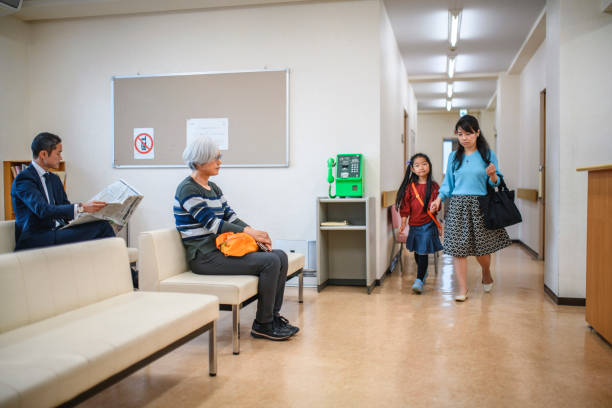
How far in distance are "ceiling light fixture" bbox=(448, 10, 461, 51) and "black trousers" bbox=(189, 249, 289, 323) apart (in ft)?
12.5

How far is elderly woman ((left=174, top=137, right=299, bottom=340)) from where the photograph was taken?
133 inches

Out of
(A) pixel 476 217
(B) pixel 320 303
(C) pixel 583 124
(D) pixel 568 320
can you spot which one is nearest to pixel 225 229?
→ (B) pixel 320 303

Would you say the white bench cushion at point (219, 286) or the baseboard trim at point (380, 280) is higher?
the white bench cushion at point (219, 286)

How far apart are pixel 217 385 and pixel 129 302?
63 cm

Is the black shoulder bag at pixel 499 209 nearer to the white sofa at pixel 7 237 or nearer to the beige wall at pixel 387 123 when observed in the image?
the beige wall at pixel 387 123

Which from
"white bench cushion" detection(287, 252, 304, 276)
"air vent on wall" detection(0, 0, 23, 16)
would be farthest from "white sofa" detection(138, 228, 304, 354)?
"air vent on wall" detection(0, 0, 23, 16)

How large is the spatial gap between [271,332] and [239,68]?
9.87ft

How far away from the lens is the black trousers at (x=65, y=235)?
368 centimetres

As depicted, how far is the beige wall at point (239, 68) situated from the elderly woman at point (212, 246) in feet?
5.76

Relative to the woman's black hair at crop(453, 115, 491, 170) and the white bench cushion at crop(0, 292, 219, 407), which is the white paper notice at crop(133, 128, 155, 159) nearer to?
the white bench cushion at crop(0, 292, 219, 407)

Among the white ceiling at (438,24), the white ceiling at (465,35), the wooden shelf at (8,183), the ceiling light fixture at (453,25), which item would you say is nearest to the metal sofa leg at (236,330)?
the white ceiling at (438,24)

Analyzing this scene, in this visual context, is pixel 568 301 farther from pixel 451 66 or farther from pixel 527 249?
pixel 451 66

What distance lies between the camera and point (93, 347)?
1.88m

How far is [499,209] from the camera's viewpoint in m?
4.42
